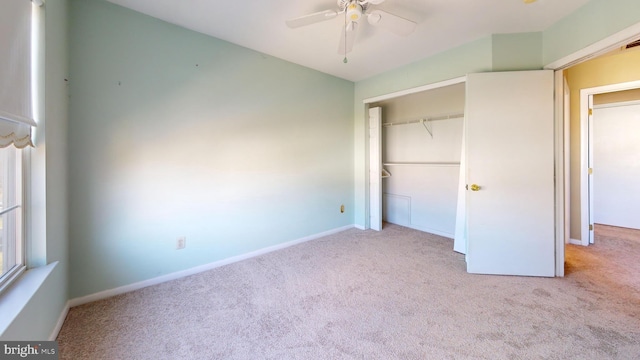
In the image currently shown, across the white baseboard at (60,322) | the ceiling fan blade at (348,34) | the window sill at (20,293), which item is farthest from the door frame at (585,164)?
the white baseboard at (60,322)

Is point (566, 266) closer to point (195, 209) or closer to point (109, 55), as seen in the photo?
point (195, 209)

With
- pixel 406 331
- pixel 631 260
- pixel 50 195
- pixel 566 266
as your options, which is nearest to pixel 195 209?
pixel 50 195

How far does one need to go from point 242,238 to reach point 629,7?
12.7 feet

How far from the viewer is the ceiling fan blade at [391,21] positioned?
1925 mm

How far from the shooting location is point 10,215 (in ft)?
4.57

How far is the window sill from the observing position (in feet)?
3.61

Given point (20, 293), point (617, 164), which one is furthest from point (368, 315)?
point (617, 164)

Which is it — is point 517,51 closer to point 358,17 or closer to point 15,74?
point 358,17

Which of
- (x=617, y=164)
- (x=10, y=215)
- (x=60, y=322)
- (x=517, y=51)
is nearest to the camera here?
(x=10, y=215)

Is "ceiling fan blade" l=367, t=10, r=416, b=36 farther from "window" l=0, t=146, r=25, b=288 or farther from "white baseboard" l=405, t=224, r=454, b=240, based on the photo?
"white baseboard" l=405, t=224, r=454, b=240

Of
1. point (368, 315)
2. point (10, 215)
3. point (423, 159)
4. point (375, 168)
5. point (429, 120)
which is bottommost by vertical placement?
point (368, 315)

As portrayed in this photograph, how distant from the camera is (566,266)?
8.93 ft

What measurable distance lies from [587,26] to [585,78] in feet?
5.99

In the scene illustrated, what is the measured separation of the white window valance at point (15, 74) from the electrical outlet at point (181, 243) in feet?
4.51
